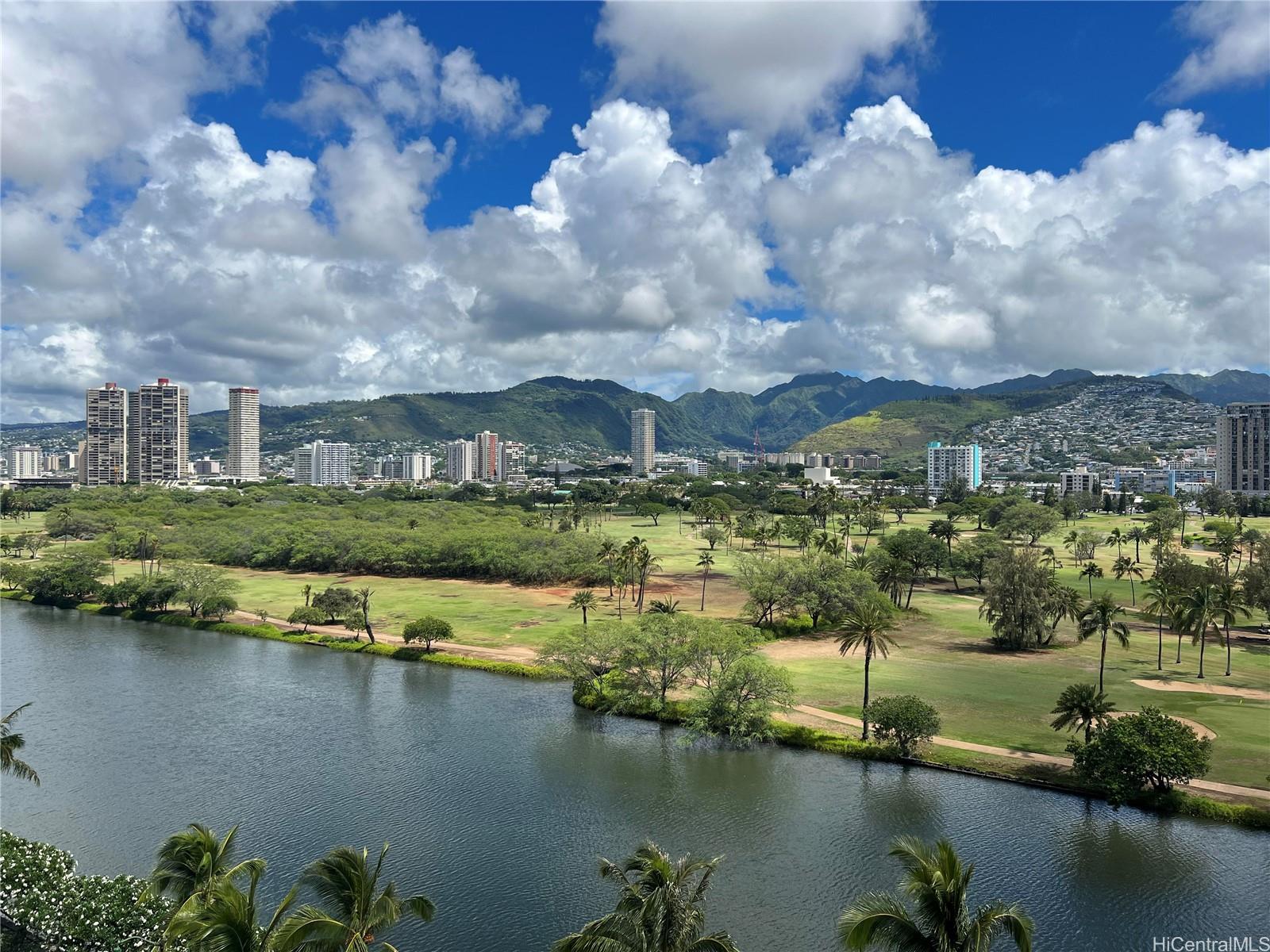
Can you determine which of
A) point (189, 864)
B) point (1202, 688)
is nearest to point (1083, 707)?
point (1202, 688)

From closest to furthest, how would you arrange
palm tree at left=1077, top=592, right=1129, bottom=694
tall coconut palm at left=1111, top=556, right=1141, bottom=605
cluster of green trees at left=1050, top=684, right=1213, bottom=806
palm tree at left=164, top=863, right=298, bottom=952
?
palm tree at left=164, top=863, right=298, bottom=952
cluster of green trees at left=1050, top=684, right=1213, bottom=806
palm tree at left=1077, top=592, right=1129, bottom=694
tall coconut palm at left=1111, top=556, right=1141, bottom=605

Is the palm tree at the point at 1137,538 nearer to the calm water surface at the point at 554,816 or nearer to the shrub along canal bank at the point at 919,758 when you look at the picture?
the shrub along canal bank at the point at 919,758

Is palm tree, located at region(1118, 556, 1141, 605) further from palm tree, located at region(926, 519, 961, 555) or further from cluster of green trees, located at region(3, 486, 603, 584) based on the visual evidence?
cluster of green trees, located at region(3, 486, 603, 584)

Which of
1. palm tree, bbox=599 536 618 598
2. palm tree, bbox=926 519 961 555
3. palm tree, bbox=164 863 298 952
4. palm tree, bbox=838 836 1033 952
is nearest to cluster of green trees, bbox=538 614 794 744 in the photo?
palm tree, bbox=838 836 1033 952

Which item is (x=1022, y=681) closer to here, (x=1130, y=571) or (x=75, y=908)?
(x=1130, y=571)

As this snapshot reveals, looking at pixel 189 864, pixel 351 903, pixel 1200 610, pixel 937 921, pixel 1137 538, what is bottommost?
pixel 189 864

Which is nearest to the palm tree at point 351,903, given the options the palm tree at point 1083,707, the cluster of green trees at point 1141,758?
the cluster of green trees at point 1141,758
